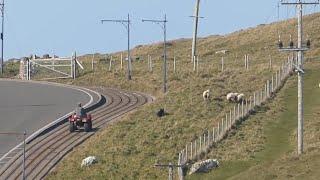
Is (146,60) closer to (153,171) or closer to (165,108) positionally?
(165,108)

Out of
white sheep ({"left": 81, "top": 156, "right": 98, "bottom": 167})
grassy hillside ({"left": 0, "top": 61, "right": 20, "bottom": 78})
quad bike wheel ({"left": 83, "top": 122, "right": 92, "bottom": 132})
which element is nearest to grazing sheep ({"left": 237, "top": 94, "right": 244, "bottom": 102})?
quad bike wheel ({"left": 83, "top": 122, "right": 92, "bottom": 132})

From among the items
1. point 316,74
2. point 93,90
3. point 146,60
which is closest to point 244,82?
point 316,74

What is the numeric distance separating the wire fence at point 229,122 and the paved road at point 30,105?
12.7 metres

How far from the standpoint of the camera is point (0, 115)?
69812mm

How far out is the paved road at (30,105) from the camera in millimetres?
63031

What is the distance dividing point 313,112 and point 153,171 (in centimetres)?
1372

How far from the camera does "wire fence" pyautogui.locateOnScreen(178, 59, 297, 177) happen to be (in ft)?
160

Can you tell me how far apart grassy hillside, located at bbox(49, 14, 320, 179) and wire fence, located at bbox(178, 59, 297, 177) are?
2.85ft

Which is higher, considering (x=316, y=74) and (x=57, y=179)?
(x=316, y=74)

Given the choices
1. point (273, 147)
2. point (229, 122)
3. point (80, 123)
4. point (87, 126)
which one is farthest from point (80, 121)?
point (273, 147)

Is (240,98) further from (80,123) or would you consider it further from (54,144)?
(54,144)

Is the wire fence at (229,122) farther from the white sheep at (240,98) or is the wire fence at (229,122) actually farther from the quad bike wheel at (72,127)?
the quad bike wheel at (72,127)

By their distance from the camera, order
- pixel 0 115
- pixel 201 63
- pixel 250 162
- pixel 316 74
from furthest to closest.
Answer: pixel 201 63 < pixel 316 74 < pixel 0 115 < pixel 250 162

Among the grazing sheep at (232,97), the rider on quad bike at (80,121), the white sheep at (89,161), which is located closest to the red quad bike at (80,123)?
the rider on quad bike at (80,121)
